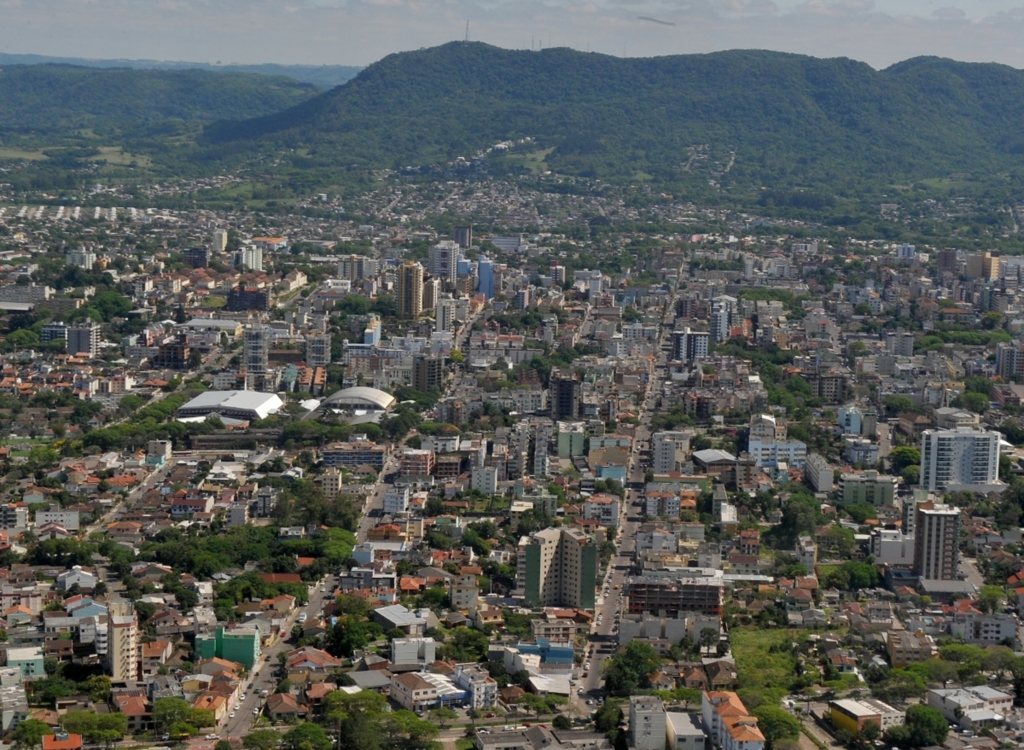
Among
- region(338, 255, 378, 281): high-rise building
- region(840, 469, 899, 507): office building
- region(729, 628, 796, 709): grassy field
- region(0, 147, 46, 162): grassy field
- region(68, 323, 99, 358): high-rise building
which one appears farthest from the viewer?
region(0, 147, 46, 162): grassy field

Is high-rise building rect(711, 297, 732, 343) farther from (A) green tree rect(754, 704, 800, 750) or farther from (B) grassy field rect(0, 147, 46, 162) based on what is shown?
(B) grassy field rect(0, 147, 46, 162)

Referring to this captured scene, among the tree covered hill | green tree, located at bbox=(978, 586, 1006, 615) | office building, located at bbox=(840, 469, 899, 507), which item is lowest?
green tree, located at bbox=(978, 586, 1006, 615)

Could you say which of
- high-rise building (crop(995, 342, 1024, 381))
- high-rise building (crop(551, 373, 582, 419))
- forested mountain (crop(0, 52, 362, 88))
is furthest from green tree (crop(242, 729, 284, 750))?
forested mountain (crop(0, 52, 362, 88))

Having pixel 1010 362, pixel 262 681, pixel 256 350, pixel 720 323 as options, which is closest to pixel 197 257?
pixel 256 350

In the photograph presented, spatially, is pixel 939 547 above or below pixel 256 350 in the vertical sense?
below

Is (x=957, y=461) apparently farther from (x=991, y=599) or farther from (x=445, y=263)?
(x=445, y=263)

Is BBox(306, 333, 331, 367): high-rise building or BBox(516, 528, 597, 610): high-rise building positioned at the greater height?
BBox(306, 333, 331, 367): high-rise building

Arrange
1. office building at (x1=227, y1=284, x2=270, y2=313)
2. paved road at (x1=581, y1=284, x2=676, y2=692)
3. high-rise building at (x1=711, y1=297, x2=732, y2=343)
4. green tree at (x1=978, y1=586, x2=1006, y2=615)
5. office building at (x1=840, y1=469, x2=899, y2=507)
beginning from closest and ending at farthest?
1. paved road at (x1=581, y1=284, x2=676, y2=692)
2. green tree at (x1=978, y1=586, x2=1006, y2=615)
3. office building at (x1=840, y1=469, x2=899, y2=507)
4. high-rise building at (x1=711, y1=297, x2=732, y2=343)
5. office building at (x1=227, y1=284, x2=270, y2=313)
